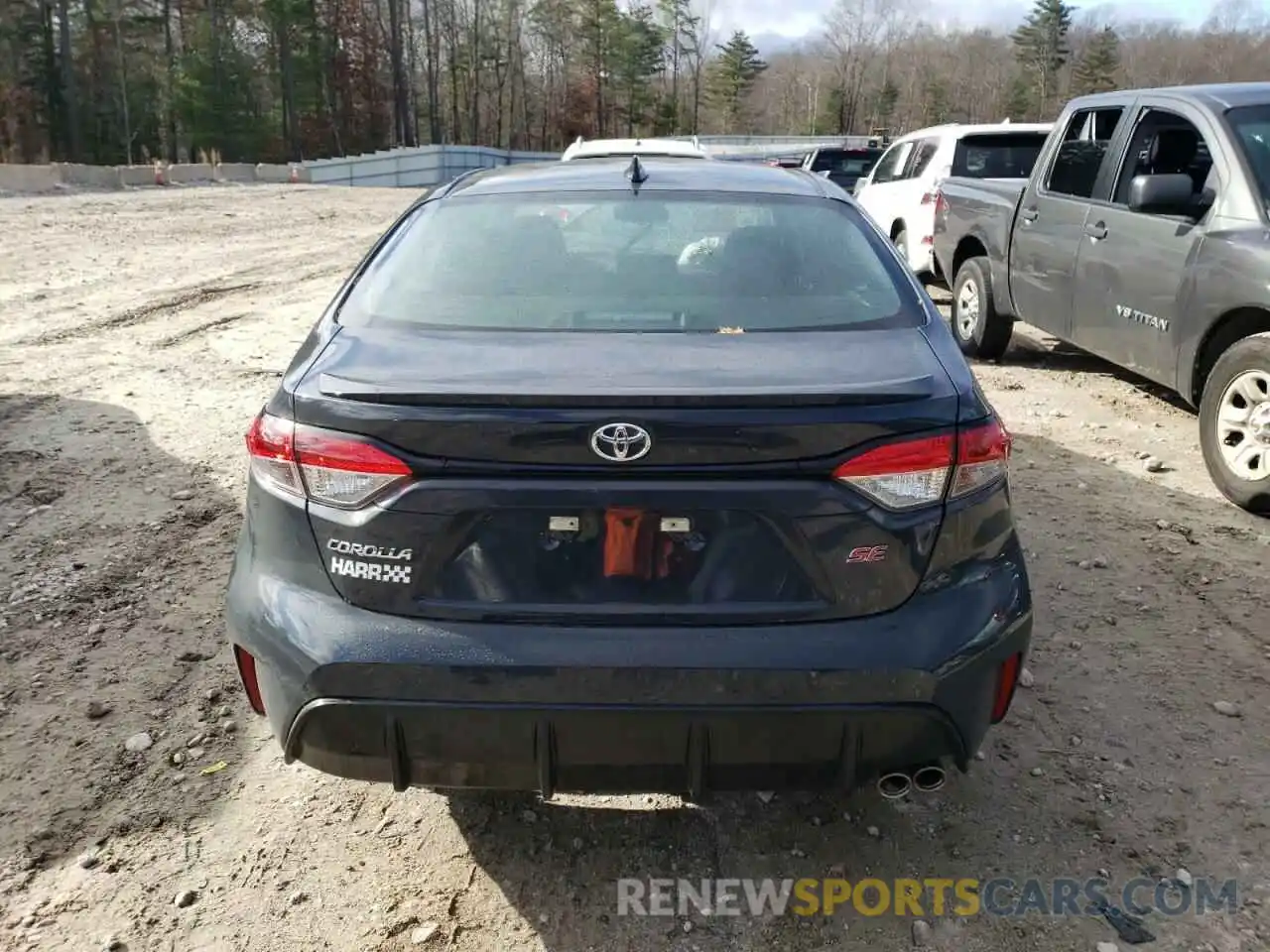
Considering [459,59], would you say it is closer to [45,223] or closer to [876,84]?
[876,84]

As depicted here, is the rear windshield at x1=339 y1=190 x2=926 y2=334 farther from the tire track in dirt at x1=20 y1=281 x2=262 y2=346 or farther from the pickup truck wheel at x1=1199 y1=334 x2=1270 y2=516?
the tire track in dirt at x1=20 y1=281 x2=262 y2=346

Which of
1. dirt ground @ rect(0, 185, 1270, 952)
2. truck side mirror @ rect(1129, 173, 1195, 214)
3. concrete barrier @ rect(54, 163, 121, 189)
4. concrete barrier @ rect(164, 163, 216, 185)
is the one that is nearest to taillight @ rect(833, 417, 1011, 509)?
dirt ground @ rect(0, 185, 1270, 952)

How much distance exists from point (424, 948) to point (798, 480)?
54.6 inches

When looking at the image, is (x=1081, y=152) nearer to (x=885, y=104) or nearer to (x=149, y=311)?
(x=149, y=311)

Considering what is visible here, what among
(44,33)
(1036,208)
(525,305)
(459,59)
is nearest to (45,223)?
(1036,208)

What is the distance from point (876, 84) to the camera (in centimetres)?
10469

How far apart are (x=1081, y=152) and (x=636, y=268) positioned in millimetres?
5080

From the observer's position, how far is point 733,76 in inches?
3871

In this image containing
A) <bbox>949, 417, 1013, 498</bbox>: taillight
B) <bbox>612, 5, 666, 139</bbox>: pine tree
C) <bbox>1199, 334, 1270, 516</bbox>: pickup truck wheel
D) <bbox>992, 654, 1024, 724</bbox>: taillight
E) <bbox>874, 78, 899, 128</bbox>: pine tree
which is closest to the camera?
<bbox>949, 417, 1013, 498</bbox>: taillight

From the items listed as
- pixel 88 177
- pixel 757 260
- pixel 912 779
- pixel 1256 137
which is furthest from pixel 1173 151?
pixel 88 177

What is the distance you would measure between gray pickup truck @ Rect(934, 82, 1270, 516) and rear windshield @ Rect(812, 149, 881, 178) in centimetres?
1146

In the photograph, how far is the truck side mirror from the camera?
5371 millimetres

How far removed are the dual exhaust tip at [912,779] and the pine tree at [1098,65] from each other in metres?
99.0

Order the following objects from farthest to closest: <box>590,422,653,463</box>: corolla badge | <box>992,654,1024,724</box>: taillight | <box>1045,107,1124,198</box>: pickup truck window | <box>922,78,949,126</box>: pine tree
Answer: <box>922,78,949,126</box>: pine tree, <box>1045,107,1124,198</box>: pickup truck window, <box>992,654,1024,724</box>: taillight, <box>590,422,653,463</box>: corolla badge
